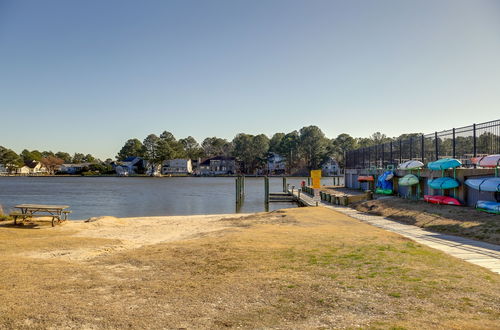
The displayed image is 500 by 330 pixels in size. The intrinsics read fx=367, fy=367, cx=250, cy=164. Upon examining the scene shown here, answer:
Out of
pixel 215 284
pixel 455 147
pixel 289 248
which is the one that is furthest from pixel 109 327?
pixel 455 147

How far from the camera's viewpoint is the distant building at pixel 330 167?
461 feet

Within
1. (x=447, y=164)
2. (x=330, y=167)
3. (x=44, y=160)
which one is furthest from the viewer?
(x=44, y=160)

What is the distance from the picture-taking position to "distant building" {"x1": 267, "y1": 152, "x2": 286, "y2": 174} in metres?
151

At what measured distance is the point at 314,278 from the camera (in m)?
7.80

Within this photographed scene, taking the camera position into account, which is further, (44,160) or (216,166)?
(44,160)

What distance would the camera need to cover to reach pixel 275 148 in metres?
148

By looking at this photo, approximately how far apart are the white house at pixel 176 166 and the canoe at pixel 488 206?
138 m

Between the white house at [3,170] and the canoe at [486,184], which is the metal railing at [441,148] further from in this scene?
the white house at [3,170]

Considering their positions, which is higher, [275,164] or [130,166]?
[130,166]

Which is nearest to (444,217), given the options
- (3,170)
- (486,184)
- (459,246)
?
(486,184)

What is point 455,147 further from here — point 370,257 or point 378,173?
point 370,257

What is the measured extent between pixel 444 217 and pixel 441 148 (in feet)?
34.8

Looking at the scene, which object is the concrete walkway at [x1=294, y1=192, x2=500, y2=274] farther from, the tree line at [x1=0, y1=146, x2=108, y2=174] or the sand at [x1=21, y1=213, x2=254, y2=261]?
the tree line at [x1=0, y1=146, x2=108, y2=174]

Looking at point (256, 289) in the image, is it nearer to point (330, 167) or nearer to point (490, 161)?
point (490, 161)
